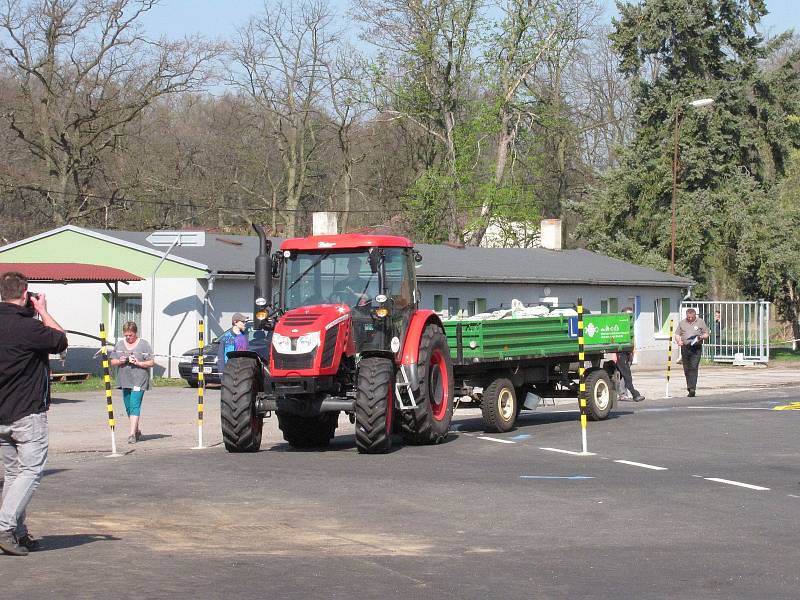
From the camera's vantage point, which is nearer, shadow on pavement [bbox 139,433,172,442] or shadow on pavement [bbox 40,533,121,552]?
shadow on pavement [bbox 40,533,121,552]

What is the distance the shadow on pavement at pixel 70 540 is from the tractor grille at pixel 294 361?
5880 millimetres

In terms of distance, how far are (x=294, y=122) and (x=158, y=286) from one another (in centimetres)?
2504

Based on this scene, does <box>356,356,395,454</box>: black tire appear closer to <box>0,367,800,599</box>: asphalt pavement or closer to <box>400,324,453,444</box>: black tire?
<box>0,367,800,599</box>: asphalt pavement

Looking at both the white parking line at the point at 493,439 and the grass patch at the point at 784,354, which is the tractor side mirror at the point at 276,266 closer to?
the white parking line at the point at 493,439

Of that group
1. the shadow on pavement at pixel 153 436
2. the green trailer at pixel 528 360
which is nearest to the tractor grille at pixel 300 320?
the green trailer at pixel 528 360

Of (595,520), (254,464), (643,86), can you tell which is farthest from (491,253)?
(595,520)

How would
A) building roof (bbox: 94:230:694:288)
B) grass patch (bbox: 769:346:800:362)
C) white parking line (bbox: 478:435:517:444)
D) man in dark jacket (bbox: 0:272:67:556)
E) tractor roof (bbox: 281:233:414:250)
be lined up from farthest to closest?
grass patch (bbox: 769:346:800:362), building roof (bbox: 94:230:694:288), white parking line (bbox: 478:435:517:444), tractor roof (bbox: 281:233:414:250), man in dark jacket (bbox: 0:272:67:556)

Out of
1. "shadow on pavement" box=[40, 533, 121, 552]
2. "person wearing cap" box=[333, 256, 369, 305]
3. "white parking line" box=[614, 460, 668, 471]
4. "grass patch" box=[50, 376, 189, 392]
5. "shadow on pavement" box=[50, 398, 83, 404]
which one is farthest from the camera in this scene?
"grass patch" box=[50, 376, 189, 392]

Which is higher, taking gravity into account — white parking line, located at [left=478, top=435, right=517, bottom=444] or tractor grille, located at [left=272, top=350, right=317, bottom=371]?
tractor grille, located at [left=272, top=350, right=317, bottom=371]

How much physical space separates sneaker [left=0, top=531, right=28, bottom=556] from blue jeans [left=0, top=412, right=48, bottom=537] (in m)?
0.05

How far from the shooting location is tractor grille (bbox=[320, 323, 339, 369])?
15766 mm

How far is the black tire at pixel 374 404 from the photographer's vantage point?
1573cm

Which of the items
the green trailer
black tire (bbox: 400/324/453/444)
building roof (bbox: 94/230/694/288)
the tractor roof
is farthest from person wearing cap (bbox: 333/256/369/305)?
building roof (bbox: 94/230/694/288)

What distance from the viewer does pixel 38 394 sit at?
9.34 metres
